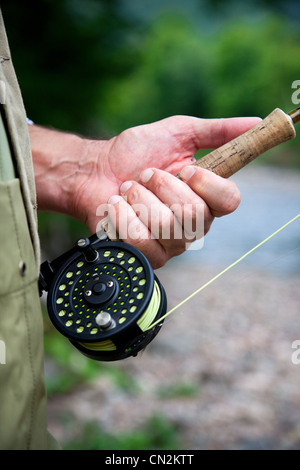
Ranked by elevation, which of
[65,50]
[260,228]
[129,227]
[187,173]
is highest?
[187,173]

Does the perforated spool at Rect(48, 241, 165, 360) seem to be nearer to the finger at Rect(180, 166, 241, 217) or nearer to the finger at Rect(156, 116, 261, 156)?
the finger at Rect(180, 166, 241, 217)

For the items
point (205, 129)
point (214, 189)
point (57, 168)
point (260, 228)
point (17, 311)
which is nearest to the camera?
point (17, 311)

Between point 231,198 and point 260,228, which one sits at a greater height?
point 231,198

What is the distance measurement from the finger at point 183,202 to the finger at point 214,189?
19 millimetres

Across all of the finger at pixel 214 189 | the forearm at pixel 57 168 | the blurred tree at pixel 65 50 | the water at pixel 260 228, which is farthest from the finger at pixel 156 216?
the blurred tree at pixel 65 50

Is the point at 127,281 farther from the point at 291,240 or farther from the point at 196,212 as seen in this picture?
the point at 291,240

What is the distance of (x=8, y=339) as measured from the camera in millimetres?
958

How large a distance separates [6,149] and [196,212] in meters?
0.62

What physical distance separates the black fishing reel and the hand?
0.53 ft

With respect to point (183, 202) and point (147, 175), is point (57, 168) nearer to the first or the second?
point (147, 175)

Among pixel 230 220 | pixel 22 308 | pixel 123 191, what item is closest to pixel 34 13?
pixel 123 191

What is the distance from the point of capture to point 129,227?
1.48 meters

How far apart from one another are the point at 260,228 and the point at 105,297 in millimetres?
6742

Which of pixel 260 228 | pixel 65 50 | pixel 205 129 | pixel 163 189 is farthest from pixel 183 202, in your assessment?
pixel 260 228
